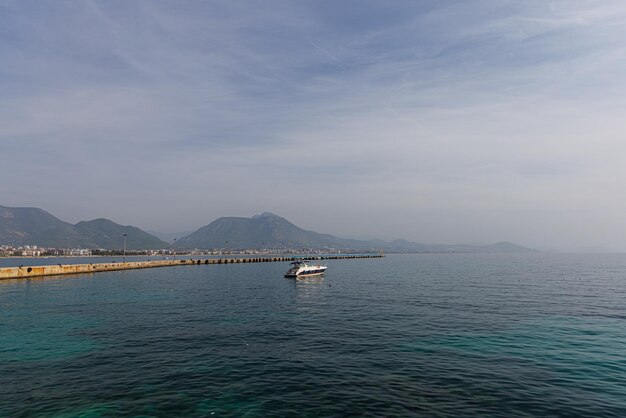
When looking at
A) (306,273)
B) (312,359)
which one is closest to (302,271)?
(306,273)

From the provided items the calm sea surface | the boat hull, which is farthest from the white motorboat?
the calm sea surface

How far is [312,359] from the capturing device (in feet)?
98.6

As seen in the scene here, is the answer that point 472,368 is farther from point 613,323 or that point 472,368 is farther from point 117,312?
point 117,312

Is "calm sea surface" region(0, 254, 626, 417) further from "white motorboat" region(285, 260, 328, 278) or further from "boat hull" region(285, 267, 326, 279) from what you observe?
"white motorboat" region(285, 260, 328, 278)

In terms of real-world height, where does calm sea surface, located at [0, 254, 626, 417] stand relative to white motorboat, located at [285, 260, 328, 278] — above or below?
below

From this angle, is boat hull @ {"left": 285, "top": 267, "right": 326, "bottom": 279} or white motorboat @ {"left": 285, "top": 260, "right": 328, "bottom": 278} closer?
boat hull @ {"left": 285, "top": 267, "right": 326, "bottom": 279}

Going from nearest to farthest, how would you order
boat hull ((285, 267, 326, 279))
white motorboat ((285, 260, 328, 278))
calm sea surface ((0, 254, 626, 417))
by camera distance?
calm sea surface ((0, 254, 626, 417)) → boat hull ((285, 267, 326, 279)) → white motorboat ((285, 260, 328, 278))

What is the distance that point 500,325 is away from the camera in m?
42.3

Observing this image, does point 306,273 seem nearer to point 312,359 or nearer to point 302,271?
point 302,271

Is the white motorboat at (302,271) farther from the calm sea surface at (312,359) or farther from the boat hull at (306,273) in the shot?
the calm sea surface at (312,359)

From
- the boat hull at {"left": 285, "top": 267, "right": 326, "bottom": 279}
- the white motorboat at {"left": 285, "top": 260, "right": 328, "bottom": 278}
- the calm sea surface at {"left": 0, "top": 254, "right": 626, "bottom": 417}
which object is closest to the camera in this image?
the calm sea surface at {"left": 0, "top": 254, "right": 626, "bottom": 417}

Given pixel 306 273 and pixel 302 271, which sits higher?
pixel 302 271

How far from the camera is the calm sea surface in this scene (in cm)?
2142

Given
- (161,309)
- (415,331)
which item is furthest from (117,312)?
(415,331)
